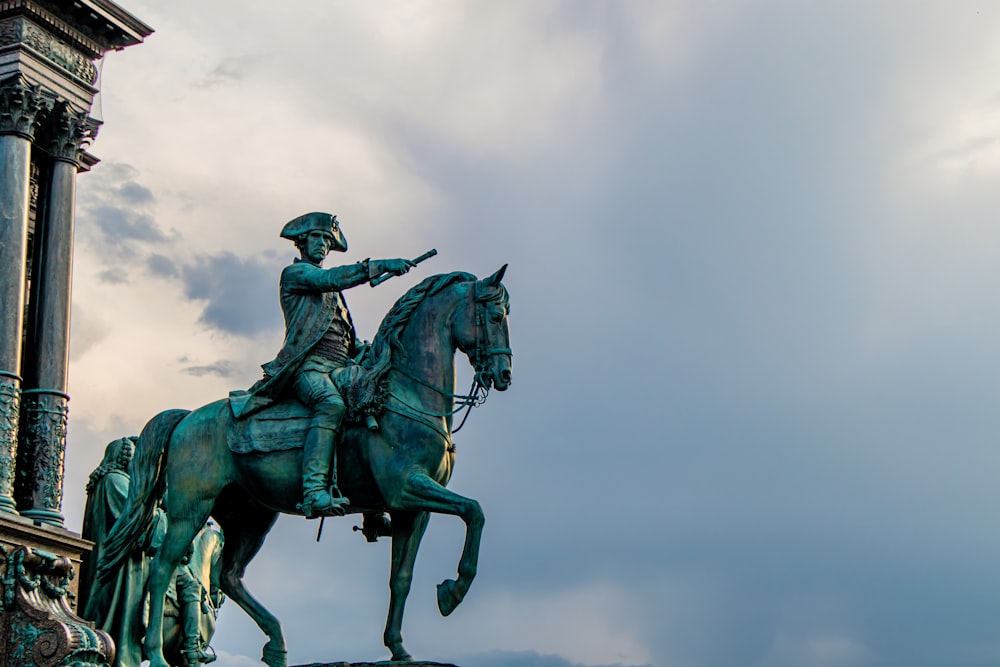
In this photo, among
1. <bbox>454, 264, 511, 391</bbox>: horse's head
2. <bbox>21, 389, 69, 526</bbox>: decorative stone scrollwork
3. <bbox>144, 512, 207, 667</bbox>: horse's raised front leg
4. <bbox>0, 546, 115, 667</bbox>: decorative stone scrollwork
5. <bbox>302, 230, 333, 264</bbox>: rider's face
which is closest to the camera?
<bbox>454, 264, 511, 391</bbox>: horse's head

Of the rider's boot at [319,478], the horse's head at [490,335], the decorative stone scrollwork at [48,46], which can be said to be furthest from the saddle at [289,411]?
the decorative stone scrollwork at [48,46]

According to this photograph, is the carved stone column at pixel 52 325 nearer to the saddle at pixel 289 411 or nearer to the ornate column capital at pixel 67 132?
the ornate column capital at pixel 67 132

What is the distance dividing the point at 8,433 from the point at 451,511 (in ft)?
28.3

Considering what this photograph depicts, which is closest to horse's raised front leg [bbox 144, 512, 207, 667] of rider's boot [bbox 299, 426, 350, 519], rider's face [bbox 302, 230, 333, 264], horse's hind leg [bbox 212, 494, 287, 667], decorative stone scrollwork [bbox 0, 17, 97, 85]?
horse's hind leg [bbox 212, 494, 287, 667]

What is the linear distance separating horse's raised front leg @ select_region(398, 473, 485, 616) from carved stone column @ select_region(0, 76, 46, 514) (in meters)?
7.81

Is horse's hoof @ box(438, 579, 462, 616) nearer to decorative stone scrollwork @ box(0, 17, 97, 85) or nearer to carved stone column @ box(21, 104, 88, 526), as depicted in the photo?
carved stone column @ box(21, 104, 88, 526)

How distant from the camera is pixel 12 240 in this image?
75.2 feet

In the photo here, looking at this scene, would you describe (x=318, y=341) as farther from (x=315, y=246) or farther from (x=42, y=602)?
(x=42, y=602)

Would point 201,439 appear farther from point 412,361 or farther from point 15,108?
point 15,108

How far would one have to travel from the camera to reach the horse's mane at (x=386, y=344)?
54.7 ft

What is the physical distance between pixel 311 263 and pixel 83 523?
22.1ft

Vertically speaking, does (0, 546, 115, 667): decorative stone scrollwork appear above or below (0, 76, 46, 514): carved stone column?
below

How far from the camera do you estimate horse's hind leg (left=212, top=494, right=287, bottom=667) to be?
17438 millimetres

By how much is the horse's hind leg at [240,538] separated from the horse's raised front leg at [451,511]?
2.11 meters
